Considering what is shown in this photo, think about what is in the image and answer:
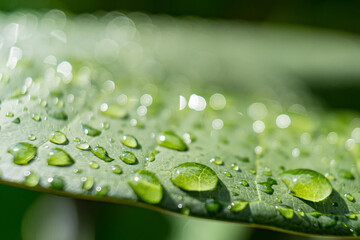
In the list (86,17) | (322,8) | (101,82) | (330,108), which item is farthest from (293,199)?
(322,8)

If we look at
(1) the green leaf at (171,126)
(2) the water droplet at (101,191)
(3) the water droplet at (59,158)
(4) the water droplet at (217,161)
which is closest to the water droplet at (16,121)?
(1) the green leaf at (171,126)

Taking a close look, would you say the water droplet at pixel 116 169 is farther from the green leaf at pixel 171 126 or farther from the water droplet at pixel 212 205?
the water droplet at pixel 212 205

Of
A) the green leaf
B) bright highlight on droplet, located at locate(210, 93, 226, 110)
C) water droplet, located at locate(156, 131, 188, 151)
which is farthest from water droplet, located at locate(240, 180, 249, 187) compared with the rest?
bright highlight on droplet, located at locate(210, 93, 226, 110)

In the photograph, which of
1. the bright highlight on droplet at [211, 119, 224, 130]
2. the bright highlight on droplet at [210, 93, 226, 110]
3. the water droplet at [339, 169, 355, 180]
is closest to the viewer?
the water droplet at [339, 169, 355, 180]

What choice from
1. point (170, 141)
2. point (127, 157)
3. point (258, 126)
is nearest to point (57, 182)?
point (127, 157)

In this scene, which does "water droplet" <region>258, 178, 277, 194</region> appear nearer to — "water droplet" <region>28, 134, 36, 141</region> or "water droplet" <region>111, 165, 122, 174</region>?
"water droplet" <region>111, 165, 122, 174</region>

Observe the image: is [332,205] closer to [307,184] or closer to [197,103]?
[307,184]

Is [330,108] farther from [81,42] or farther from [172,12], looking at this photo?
[81,42]
